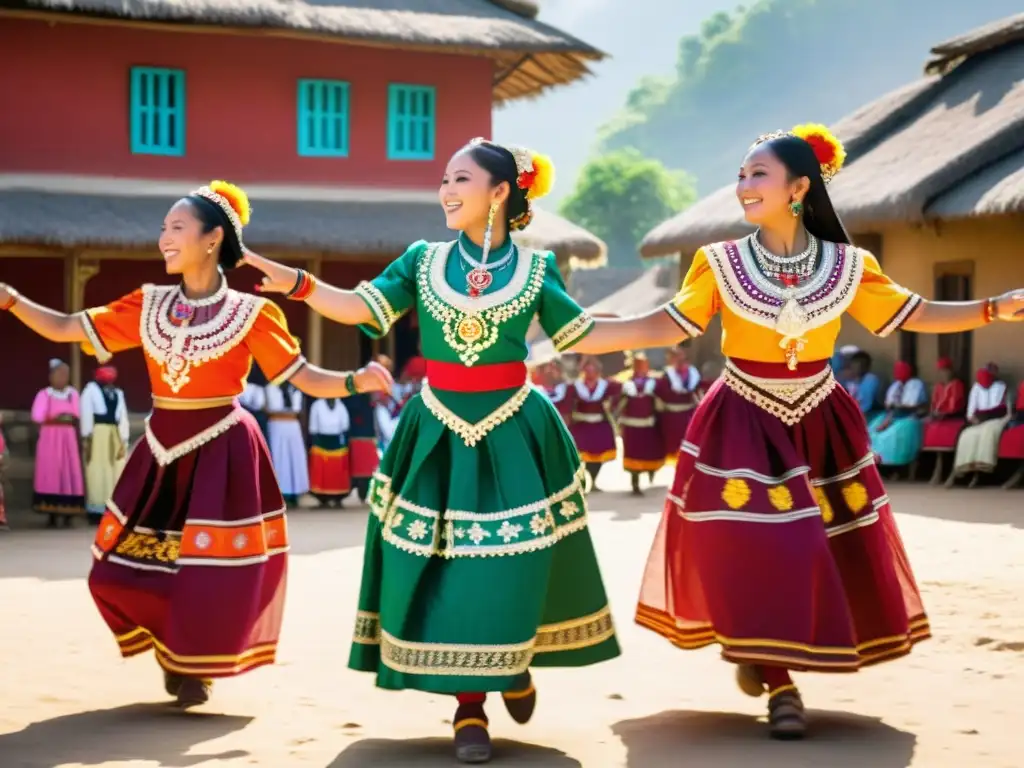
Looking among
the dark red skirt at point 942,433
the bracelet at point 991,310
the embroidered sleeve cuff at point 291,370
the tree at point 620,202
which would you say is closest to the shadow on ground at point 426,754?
the embroidered sleeve cuff at point 291,370

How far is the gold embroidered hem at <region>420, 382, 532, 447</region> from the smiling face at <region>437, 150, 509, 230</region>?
63 cm

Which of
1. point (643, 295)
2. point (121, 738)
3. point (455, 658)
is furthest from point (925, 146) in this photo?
point (643, 295)

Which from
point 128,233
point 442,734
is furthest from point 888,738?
point 128,233

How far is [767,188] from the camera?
6.04 metres

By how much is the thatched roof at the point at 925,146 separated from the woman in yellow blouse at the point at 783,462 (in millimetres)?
10733

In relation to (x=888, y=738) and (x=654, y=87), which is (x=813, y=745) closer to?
(x=888, y=738)

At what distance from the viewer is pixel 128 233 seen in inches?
678

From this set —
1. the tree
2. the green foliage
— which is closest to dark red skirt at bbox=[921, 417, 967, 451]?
the tree

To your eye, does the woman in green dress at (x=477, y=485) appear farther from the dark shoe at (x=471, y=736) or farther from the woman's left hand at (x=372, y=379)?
the woman's left hand at (x=372, y=379)

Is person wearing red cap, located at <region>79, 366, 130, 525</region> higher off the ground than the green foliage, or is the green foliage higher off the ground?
the green foliage

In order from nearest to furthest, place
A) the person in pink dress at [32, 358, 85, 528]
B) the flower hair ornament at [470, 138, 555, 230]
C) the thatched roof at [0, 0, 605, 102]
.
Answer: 1. the flower hair ornament at [470, 138, 555, 230]
2. the person in pink dress at [32, 358, 85, 528]
3. the thatched roof at [0, 0, 605, 102]

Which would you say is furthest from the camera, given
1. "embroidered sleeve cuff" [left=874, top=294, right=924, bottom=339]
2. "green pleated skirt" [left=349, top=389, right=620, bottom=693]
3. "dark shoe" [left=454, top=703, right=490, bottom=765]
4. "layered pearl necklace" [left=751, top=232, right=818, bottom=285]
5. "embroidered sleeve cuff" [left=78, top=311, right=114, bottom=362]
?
"embroidered sleeve cuff" [left=78, top=311, right=114, bottom=362]

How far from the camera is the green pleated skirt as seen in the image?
5.39 metres

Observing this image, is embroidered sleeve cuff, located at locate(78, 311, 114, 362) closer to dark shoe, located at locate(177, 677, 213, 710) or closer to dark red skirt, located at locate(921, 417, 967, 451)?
dark shoe, located at locate(177, 677, 213, 710)
